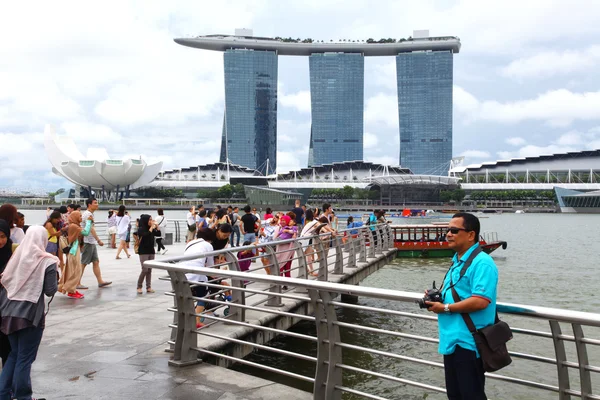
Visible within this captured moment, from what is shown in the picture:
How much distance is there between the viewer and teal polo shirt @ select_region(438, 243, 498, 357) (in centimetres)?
322

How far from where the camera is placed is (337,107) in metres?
173

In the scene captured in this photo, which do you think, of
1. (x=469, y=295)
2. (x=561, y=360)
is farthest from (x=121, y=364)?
(x=561, y=360)

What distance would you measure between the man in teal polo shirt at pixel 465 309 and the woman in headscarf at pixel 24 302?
3.17 meters

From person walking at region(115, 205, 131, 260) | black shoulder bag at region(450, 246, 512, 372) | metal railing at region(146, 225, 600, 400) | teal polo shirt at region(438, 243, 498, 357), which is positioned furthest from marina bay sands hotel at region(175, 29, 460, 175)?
black shoulder bag at region(450, 246, 512, 372)

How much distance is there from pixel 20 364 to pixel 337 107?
172717 mm

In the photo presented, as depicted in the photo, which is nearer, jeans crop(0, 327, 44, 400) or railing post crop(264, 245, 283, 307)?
jeans crop(0, 327, 44, 400)

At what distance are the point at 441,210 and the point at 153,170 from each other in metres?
72.4

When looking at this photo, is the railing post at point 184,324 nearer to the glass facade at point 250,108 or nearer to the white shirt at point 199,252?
the white shirt at point 199,252

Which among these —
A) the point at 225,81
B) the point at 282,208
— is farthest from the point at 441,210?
the point at 225,81

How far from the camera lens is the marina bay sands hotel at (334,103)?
558 feet

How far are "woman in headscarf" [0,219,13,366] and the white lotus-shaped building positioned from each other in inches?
4946

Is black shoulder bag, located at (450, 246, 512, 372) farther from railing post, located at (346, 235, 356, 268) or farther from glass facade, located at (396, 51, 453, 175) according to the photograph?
glass facade, located at (396, 51, 453, 175)

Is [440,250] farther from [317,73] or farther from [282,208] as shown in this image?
[317,73]

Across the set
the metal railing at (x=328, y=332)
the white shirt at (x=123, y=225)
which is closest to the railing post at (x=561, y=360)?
the metal railing at (x=328, y=332)
